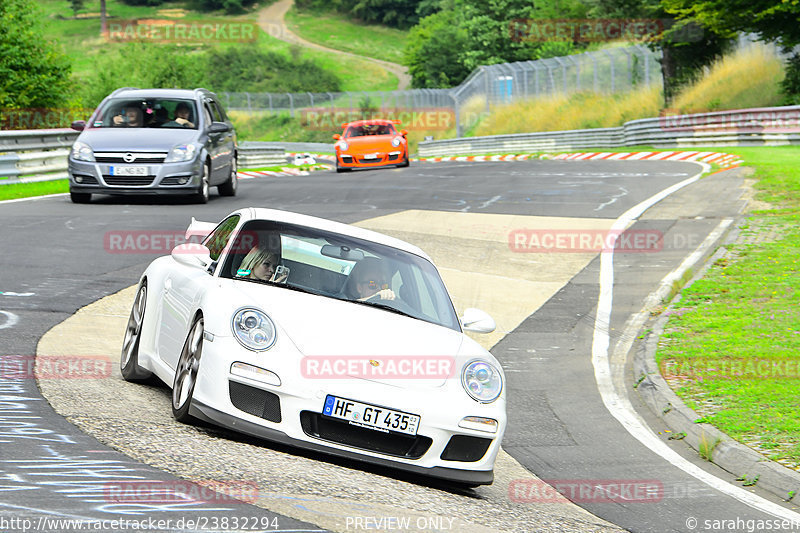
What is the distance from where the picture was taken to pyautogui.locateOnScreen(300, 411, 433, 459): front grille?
5.90m

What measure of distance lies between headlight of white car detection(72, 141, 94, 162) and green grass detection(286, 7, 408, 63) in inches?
4705

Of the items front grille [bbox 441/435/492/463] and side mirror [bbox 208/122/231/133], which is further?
side mirror [bbox 208/122/231/133]

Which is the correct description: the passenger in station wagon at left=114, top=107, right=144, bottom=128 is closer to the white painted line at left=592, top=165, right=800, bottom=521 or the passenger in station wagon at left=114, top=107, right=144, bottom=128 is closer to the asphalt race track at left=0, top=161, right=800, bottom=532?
the asphalt race track at left=0, top=161, right=800, bottom=532

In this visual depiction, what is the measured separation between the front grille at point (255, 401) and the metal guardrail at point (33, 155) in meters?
17.1

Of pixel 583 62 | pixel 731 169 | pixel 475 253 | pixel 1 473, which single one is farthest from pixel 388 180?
pixel 583 62

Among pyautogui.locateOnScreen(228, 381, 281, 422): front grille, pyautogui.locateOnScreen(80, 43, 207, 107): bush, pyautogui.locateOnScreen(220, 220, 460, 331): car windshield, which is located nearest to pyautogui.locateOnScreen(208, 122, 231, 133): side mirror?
pyautogui.locateOnScreen(220, 220, 460, 331): car windshield

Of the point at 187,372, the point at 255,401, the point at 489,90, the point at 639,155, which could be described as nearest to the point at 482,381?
the point at 255,401

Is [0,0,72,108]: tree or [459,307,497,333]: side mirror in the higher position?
[0,0,72,108]: tree

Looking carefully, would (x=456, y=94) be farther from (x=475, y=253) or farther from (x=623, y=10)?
(x=475, y=253)

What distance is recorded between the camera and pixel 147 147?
705 inches

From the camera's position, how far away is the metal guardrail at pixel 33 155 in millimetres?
21953

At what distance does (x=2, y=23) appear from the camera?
31.5 metres

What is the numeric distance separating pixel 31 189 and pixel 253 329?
55.8 ft

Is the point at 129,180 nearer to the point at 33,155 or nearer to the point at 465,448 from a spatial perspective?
the point at 33,155
